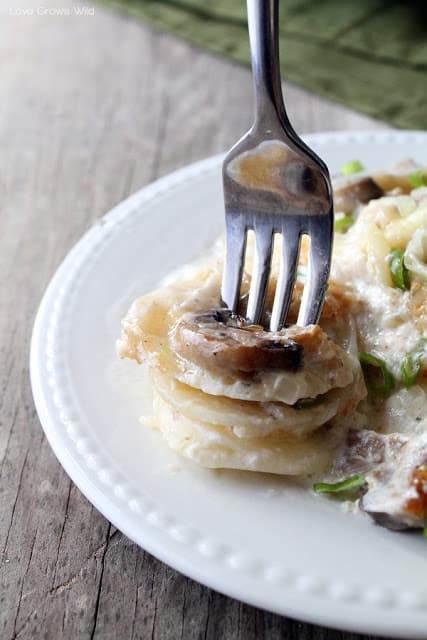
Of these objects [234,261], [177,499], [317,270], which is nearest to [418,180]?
[317,270]

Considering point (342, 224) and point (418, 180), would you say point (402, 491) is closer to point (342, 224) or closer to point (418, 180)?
point (342, 224)

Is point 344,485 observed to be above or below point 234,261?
below

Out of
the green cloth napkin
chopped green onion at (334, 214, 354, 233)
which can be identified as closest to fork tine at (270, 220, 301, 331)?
chopped green onion at (334, 214, 354, 233)

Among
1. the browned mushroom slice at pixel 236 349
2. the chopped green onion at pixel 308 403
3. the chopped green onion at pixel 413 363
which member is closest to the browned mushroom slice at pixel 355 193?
the chopped green onion at pixel 413 363

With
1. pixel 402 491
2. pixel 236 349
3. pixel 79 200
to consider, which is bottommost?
pixel 79 200

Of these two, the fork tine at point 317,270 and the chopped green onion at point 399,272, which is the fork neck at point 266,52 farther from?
the chopped green onion at point 399,272
